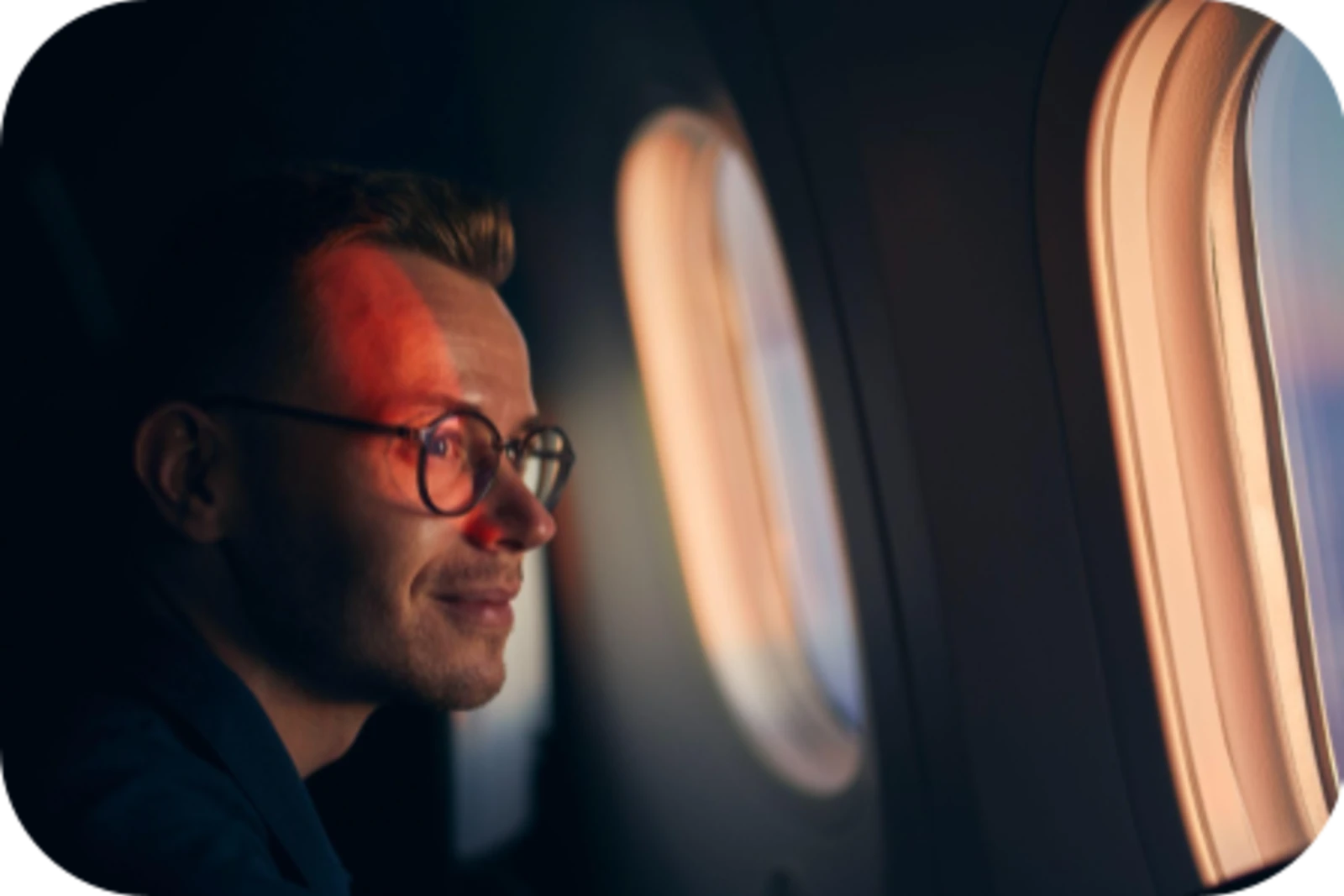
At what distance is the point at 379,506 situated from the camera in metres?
0.81

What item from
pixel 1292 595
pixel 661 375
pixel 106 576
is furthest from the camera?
pixel 1292 595

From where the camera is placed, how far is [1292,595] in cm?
110

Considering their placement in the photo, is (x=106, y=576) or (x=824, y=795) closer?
(x=106, y=576)

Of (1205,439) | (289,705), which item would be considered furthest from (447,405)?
(1205,439)

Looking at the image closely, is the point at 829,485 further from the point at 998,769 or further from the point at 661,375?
the point at 998,769

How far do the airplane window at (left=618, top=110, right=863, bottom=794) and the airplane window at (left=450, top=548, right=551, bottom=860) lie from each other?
15 cm

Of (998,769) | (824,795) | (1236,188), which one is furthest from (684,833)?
(1236,188)

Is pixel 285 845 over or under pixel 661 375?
under

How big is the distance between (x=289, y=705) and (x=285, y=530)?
0.14 meters

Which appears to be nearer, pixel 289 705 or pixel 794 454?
pixel 289 705

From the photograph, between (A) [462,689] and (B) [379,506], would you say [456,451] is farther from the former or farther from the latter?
(A) [462,689]

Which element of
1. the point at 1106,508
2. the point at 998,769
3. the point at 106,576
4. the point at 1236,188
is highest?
the point at 1236,188

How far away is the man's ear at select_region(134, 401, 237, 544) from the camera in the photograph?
776 millimetres

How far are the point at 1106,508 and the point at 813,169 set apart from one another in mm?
440
